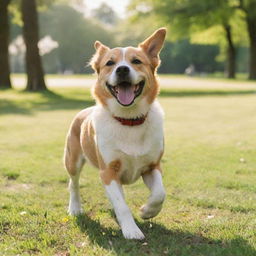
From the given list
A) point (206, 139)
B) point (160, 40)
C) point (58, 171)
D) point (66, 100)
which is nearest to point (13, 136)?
point (58, 171)

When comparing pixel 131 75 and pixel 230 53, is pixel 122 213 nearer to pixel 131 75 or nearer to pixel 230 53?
pixel 131 75

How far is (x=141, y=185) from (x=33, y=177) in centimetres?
171

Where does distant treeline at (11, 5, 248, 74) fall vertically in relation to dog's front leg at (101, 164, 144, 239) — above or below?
below

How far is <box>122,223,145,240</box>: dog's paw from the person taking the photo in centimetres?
446

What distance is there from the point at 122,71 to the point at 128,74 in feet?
0.23

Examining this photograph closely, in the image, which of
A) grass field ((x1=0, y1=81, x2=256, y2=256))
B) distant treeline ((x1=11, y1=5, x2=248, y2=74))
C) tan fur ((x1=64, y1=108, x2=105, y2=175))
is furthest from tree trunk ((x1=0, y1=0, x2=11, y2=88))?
distant treeline ((x1=11, y1=5, x2=248, y2=74))

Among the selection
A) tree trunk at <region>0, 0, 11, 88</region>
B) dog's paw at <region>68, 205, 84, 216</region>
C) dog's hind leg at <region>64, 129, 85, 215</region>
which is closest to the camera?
dog's paw at <region>68, 205, 84, 216</region>

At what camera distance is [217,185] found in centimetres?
662

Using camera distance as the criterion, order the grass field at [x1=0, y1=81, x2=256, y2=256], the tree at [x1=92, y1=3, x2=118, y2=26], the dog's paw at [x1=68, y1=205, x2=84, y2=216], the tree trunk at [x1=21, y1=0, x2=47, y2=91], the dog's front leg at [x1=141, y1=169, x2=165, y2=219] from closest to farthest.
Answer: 1. the grass field at [x1=0, y1=81, x2=256, y2=256]
2. the dog's front leg at [x1=141, y1=169, x2=165, y2=219]
3. the dog's paw at [x1=68, y1=205, x2=84, y2=216]
4. the tree trunk at [x1=21, y1=0, x2=47, y2=91]
5. the tree at [x1=92, y1=3, x2=118, y2=26]

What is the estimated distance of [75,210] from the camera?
18.1 feet

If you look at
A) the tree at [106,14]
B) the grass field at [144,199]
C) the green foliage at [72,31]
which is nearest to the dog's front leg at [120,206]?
the grass field at [144,199]

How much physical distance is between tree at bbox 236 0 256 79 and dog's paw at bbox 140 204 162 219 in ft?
115

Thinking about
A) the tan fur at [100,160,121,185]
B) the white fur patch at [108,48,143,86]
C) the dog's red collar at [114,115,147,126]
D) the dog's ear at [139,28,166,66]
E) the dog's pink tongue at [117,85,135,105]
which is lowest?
the tan fur at [100,160,121,185]

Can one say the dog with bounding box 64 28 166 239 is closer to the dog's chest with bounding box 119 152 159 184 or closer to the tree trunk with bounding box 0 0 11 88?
the dog's chest with bounding box 119 152 159 184
